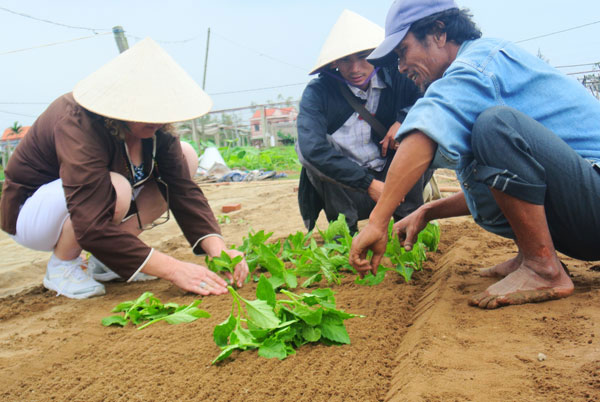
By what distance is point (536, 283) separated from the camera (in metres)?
1.67

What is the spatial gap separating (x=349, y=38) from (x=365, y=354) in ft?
6.40

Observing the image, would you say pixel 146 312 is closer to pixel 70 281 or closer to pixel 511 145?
pixel 70 281

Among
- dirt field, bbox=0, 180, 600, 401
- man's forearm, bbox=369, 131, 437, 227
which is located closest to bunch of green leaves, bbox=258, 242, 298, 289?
dirt field, bbox=0, 180, 600, 401

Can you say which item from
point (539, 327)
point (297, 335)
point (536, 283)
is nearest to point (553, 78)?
point (536, 283)

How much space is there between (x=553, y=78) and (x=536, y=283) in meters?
0.70

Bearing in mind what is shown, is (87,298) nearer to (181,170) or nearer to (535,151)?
(181,170)

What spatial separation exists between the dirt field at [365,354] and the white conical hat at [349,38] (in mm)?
1284

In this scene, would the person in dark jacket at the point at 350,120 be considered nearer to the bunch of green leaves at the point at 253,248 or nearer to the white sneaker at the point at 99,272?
the bunch of green leaves at the point at 253,248

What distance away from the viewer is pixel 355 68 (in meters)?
2.86

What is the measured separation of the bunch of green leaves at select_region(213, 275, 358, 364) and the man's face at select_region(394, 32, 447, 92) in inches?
35.5

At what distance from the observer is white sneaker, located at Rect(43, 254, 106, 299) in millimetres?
2521

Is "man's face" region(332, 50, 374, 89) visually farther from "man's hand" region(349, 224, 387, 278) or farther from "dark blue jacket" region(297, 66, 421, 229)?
"man's hand" region(349, 224, 387, 278)

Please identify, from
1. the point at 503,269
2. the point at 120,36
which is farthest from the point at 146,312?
the point at 120,36

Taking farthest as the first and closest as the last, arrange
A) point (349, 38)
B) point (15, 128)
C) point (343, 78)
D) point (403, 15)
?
point (15, 128) < point (343, 78) < point (349, 38) < point (403, 15)
